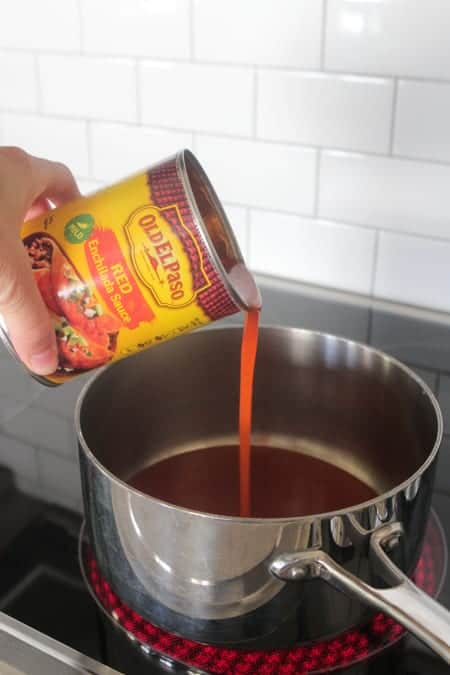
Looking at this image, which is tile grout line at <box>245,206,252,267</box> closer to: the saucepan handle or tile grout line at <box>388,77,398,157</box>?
tile grout line at <box>388,77,398,157</box>

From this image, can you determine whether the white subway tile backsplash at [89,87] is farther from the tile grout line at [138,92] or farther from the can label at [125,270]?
the can label at [125,270]

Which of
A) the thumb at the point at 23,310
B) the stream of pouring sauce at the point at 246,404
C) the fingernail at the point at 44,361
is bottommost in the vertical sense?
the stream of pouring sauce at the point at 246,404

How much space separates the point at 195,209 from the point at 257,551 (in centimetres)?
19

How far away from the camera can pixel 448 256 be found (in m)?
0.80

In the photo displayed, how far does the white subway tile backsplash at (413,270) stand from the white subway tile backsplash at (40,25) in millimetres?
409

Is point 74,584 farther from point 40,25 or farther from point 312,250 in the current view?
point 40,25

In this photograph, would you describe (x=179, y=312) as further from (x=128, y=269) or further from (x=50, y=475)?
(x=50, y=475)

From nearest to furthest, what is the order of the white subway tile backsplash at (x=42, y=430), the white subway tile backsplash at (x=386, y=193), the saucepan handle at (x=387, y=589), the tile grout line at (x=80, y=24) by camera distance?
the saucepan handle at (x=387, y=589) < the white subway tile backsplash at (x=42, y=430) < the white subway tile backsplash at (x=386, y=193) < the tile grout line at (x=80, y=24)

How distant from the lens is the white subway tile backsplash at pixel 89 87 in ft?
2.94

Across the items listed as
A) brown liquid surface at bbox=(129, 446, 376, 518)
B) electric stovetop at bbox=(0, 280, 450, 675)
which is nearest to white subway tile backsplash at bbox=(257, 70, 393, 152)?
electric stovetop at bbox=(0, 280, 450, 675)

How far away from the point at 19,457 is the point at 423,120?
468mm

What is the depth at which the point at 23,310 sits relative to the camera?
47 centimetres

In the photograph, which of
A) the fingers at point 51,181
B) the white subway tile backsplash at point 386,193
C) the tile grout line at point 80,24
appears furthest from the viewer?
the tile grout line at point 80,24

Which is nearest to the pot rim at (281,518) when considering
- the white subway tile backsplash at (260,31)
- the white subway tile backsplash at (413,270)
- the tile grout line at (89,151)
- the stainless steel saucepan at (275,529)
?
the stainless steel saucepan at (275,529)
